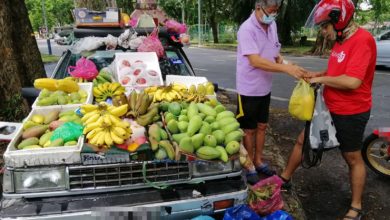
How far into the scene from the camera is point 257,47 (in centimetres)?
360

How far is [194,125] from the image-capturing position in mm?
2838

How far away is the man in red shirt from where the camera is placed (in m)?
3.04

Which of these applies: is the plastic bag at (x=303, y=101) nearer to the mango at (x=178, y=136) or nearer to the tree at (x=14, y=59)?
the mango at (x=178, y=136)

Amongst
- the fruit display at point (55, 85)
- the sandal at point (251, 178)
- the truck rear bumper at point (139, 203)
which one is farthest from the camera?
the sandal at point (251, 178)

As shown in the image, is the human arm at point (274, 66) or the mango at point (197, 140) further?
the human arm at point (274, 66)

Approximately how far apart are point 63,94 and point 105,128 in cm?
113

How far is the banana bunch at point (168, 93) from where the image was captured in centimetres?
355

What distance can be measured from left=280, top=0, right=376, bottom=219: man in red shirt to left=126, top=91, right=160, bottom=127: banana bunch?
151cm

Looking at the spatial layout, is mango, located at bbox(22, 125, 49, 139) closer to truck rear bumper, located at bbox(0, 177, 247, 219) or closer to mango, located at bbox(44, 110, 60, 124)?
mango, located at bbox(44, 110, 60, 124)

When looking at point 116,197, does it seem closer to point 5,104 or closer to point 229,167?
point 229,167

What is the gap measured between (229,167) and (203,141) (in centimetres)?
32

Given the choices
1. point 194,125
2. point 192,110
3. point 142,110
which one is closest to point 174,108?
point 192,110

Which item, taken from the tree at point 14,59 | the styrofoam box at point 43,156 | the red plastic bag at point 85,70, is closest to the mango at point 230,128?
the styrofoam box at point 43,156

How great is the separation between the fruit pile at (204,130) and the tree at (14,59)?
349cm
